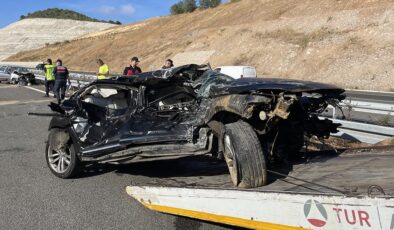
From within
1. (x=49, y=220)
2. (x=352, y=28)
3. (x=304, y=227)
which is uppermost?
(x=352, y=28)

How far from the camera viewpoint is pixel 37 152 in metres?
9.41

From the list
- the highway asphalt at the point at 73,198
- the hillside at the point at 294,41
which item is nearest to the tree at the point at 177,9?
the hillside at the point at 294,41

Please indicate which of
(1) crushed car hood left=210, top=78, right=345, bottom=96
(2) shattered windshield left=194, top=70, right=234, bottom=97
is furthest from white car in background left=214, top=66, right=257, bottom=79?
(1) crushed car hood left=210, top=78, right=345, bottom=96

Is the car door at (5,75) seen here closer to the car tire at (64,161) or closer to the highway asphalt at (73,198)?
the highway asphalt at (73,198)

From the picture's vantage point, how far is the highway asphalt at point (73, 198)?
5.29 meters

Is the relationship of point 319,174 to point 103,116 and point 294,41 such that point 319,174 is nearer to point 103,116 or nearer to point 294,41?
point 103,116

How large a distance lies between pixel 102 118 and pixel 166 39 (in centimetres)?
6181

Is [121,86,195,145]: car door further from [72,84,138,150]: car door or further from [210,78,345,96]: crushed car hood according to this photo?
[210,78,345,96]: crushed car hood

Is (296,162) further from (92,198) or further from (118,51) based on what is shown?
(118,51)

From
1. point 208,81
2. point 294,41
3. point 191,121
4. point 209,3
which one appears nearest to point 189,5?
point 209,3

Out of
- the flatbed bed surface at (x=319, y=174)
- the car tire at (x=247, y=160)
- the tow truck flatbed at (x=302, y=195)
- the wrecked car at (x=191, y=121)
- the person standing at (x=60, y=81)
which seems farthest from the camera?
the person standing at (x=60, y=81)

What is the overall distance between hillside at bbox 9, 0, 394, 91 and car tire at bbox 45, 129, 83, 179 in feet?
88.1

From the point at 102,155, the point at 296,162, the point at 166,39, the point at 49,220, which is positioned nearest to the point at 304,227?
the point at 296,162

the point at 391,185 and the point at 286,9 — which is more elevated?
the point at 286,9
